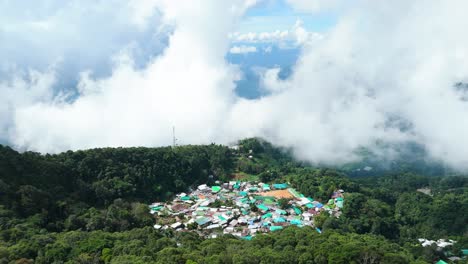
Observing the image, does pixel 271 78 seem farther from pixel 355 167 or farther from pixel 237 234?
pixel 237 234

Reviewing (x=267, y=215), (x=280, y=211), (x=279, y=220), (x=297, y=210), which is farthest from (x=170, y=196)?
(x=297, y=210)

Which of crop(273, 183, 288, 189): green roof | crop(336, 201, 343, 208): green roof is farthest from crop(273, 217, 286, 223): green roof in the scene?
crop(273, 183, 288, 189): green roof

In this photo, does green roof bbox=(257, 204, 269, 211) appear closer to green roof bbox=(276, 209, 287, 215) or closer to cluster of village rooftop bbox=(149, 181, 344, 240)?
cluster of village rooftop bbox=(149, 181, 344, 240)

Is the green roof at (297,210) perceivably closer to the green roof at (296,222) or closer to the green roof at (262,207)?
the green roof at (296,222)

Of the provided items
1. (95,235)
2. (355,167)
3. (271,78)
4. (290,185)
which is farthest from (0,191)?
(271,78)

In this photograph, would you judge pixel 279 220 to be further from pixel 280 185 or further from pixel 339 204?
pixel 280 185
